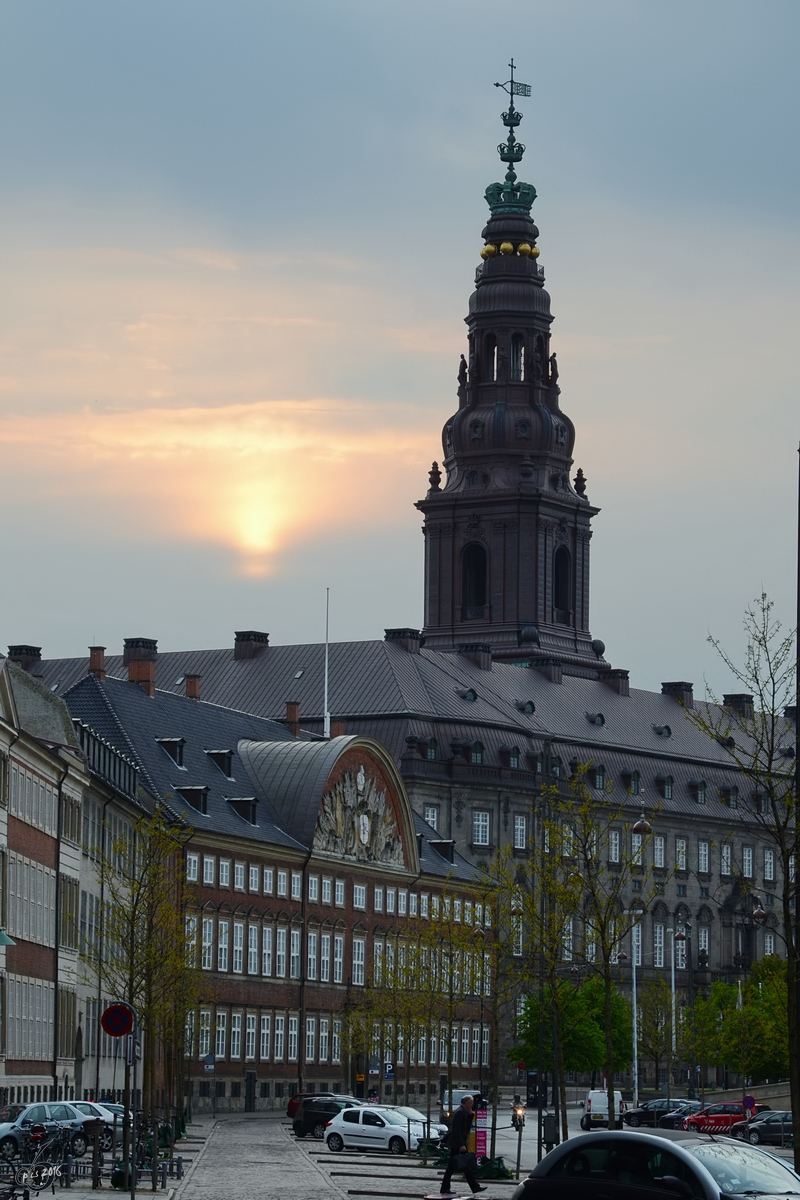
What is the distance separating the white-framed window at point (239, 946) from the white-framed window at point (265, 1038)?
4395mm

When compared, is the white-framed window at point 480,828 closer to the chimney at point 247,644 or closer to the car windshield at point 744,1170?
the chimney at point 247,644

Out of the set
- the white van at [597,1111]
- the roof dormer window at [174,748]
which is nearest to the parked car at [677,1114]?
the white van at [597,1111]

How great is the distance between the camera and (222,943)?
417 ft

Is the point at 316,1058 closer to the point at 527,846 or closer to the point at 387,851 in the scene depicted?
→ the point at 387,851

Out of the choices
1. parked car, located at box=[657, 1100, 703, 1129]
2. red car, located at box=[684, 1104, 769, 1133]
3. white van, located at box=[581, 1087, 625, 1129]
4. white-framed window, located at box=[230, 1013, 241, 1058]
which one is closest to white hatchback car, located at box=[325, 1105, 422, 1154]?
parked car, located at box=[657, 1100, 703, 1129]

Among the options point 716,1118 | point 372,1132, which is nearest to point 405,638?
point 716,1118

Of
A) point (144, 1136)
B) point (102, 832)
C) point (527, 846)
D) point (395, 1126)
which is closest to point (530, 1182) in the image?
point (144, 1136)

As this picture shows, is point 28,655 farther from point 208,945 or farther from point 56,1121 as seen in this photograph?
point 56,1121

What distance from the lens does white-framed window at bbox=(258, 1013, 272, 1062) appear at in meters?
131

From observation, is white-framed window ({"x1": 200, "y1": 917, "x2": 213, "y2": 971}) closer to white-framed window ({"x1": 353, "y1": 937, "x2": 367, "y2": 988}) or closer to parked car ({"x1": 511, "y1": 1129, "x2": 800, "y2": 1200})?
white-framed window ({"x1": 353, "y1": 937, "x2": 367, "y2": 988})

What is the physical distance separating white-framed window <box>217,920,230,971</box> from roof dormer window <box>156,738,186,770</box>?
8004 millimetres

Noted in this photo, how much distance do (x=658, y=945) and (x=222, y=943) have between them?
7753 centimetres

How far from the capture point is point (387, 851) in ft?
488

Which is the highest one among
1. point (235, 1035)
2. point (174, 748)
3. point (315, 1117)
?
point (174, 748)
